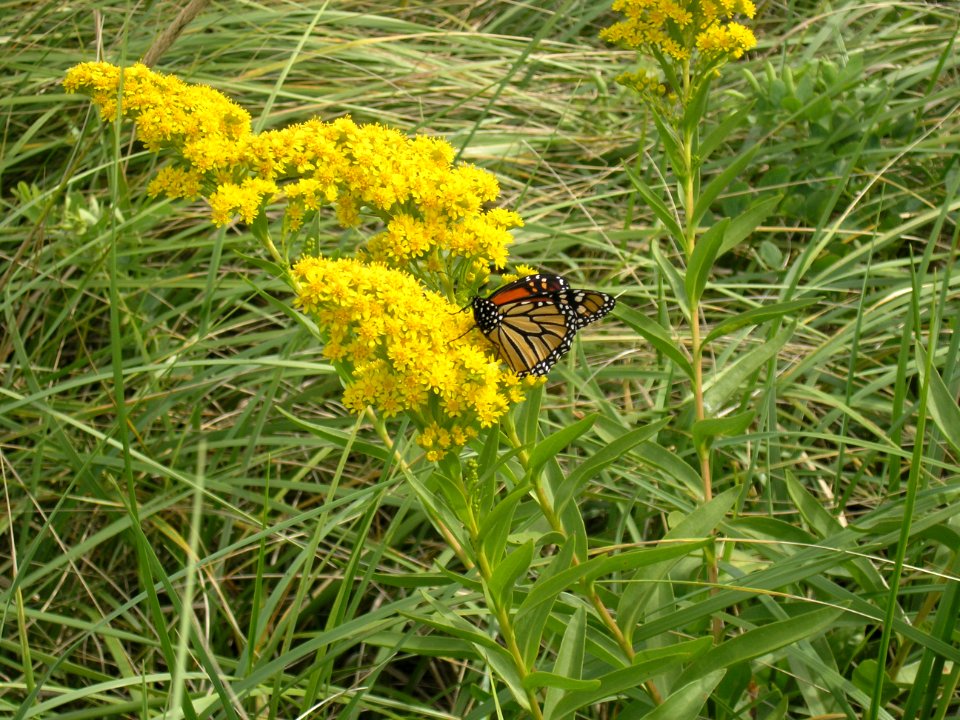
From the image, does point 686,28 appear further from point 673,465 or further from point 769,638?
point 769,638

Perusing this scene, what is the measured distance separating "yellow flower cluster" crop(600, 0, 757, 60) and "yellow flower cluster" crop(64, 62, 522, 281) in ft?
2.38

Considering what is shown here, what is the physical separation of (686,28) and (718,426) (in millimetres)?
1081

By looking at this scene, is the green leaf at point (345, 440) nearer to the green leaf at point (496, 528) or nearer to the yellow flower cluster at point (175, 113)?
the green leaf at point (496, 528)

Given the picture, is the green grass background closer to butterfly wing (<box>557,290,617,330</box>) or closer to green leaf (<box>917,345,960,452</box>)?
green leaf (<box>917,345,960,452</box>)

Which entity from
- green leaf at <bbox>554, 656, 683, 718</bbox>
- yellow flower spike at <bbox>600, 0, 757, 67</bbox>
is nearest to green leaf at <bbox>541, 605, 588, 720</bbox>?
green leaf at <bbox>554, 656, 683, 718</bbox>

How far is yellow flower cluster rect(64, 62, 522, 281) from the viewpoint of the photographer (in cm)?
220

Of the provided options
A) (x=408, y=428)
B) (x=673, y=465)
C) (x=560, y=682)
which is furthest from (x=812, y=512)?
(x=408, y=428)

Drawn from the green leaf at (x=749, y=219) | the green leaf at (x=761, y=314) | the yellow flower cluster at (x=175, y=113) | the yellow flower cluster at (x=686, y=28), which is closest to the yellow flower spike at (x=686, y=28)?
the yellow flower cluster at (x=686, y=28)

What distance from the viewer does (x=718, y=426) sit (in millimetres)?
2447

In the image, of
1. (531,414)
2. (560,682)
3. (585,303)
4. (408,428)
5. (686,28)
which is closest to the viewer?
(560,682)

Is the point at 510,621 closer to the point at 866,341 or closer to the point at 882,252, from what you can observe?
the point at 866,341

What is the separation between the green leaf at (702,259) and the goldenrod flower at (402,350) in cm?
70

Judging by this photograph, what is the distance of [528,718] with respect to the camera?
2.51 m

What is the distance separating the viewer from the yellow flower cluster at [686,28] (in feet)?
8.67
